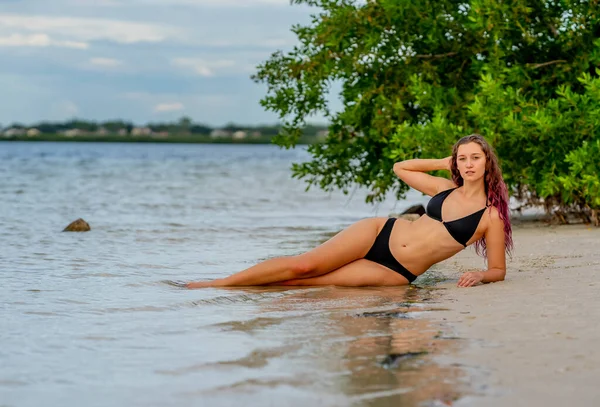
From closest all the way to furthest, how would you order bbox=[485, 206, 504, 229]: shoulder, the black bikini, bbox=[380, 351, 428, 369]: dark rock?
bbox=[380, 351, 428, 369]: dark rock → bbox=[485, 206, 504, 229]: shoulder → the black bikini

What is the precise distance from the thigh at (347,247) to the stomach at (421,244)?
180mm

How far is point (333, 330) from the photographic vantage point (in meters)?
6.29

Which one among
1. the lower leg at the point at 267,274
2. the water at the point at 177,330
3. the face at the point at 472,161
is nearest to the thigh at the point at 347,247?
the lower leg at the point at 267,274

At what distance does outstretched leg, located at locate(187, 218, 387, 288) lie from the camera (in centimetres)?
816

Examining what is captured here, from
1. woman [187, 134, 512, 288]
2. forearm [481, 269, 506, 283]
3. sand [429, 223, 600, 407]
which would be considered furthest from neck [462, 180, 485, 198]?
sand [429, 223, 600, 407]

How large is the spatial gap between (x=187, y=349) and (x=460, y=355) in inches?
63.7

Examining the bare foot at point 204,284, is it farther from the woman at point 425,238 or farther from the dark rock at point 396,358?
the dark rock at point 396,358

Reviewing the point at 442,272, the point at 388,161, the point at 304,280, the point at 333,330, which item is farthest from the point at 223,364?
the point at 388,161

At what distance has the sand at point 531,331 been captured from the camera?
459 centimetres

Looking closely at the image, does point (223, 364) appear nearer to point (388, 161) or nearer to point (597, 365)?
point (597, 365)

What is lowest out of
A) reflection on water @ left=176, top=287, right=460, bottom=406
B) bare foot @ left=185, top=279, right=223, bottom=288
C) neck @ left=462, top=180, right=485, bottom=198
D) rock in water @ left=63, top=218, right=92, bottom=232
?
rock in water @ left=63, top=218, right=92, bottom=232

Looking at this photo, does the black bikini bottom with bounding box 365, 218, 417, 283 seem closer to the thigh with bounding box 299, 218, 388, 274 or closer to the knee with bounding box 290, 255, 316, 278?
the thigh with bounding box 299, 218, 388, 274

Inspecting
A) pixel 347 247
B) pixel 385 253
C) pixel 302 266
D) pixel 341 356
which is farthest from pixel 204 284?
pixel 341 356

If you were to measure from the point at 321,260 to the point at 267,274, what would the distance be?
1.63ft
